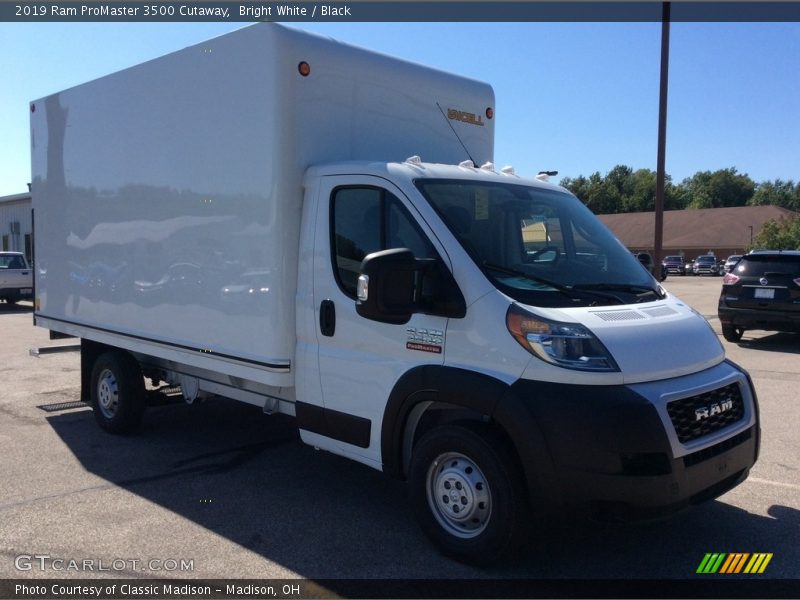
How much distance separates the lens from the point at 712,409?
12.7ft

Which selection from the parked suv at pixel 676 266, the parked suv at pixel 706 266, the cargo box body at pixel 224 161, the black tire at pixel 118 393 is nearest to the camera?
the cargo box body at pixel 224 161

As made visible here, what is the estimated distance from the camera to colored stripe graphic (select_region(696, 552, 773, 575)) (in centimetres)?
402

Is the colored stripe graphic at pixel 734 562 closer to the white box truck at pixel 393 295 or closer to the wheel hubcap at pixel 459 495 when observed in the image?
the white box truck at pixel 393 295

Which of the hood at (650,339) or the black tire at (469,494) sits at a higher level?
the hood at (650,339)

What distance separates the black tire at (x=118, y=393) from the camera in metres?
6.71

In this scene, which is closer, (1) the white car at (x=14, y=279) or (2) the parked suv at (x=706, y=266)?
(1) the white car at (x=14, y=279)

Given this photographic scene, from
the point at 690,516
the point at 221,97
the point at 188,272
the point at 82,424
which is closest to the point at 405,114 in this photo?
the point at 221,97

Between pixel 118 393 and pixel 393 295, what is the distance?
4.02 m

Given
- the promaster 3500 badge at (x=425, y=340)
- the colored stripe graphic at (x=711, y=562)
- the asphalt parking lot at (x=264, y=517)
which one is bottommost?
the asphalt parking lot at (x=264, y=517)

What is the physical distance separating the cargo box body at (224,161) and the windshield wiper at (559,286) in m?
1.48

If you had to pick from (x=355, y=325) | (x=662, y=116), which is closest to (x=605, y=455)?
(x=355, y=325)

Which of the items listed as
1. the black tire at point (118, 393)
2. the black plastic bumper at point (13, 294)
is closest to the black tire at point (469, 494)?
the black tire at point (118, 393)

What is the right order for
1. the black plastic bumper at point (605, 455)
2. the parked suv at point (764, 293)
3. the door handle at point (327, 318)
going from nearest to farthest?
the black plastic bumper at point (605, 455) → the door handle at point (327, 318) → the parked suv at point (764, 293)

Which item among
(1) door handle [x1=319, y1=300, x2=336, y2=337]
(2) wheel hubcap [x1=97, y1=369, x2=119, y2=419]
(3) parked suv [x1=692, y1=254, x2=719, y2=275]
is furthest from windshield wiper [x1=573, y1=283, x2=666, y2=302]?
(3) parked suv [x1=692, y1=254, x2=719, y2=275]
